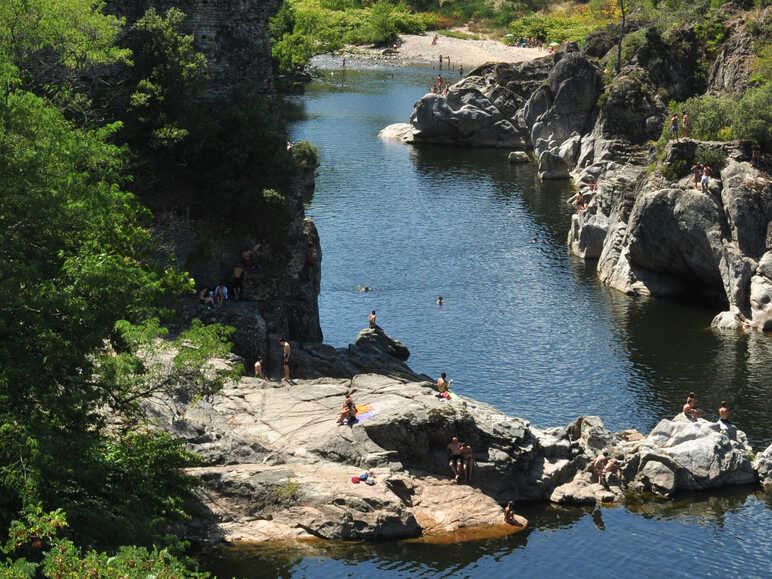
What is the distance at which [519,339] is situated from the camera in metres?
64.5

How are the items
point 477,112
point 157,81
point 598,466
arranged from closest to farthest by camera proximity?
point 598,466, point 157,81, point 477,112

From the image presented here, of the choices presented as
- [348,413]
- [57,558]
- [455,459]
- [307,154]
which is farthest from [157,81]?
[307,154]

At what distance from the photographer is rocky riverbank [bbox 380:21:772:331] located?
69.9 metres

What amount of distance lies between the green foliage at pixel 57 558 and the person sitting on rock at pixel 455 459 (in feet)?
58.3

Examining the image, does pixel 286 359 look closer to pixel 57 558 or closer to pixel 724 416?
pixel 724 416

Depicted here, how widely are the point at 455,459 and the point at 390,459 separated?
8.55ft

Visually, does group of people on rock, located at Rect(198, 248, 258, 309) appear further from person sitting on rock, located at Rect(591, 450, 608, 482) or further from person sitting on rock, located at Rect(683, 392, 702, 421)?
person sitting on rock, located at Rect(683, 392, 702, 421)

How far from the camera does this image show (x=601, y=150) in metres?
99.5

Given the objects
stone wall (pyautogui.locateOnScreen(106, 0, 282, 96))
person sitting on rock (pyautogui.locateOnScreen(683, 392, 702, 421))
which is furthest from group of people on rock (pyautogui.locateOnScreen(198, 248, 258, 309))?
person sitting on rock (pyautogui.locateOnScreen(683, 392, 702, 421))

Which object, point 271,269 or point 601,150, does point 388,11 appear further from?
point 271,269

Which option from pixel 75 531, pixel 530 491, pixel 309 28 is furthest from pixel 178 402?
pixel 309 28

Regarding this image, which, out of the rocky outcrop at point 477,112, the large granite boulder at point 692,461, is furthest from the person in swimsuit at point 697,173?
the rocky outcrop at point 477,112

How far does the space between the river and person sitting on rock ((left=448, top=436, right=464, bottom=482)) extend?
295 centimetres

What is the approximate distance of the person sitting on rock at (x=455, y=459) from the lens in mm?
44781
